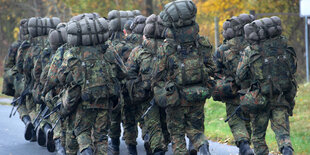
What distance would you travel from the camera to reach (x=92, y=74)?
764cm

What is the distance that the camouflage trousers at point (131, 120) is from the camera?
9.52m

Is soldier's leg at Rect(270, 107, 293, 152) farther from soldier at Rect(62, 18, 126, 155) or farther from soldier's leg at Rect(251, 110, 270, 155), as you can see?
soldier at Rect(62, 18, 126, 155)

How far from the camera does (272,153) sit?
9.60 m

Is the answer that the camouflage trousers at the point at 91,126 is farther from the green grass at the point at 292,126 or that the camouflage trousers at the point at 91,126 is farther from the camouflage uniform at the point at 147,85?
the green grass at the point at 292,126

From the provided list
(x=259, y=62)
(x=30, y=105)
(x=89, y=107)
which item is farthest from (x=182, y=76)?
(x=30, y=105)

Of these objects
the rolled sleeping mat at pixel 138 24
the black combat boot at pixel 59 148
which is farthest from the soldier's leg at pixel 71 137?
the rolled sleeping mat at pixel 138 24

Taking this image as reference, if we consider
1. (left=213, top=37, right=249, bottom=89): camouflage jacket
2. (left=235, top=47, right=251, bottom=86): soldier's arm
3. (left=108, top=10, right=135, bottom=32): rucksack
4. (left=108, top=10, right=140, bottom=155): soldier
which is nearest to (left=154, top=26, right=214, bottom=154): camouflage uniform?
(left=235, top=47, right=251, bottom=86): soldier's arm

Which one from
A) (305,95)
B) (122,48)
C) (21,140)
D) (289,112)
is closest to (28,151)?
(21,140)

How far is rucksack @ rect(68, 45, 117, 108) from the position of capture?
25.0 feet

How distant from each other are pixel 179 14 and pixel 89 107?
5.52 feet

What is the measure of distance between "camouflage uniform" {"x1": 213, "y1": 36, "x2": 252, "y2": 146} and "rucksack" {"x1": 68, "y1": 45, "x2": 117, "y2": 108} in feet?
6.70

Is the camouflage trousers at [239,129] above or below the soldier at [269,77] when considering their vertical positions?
below

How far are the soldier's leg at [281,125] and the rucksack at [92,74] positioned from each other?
2200 mm

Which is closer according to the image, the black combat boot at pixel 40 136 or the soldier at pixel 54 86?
the soldier at pixel 54 86
